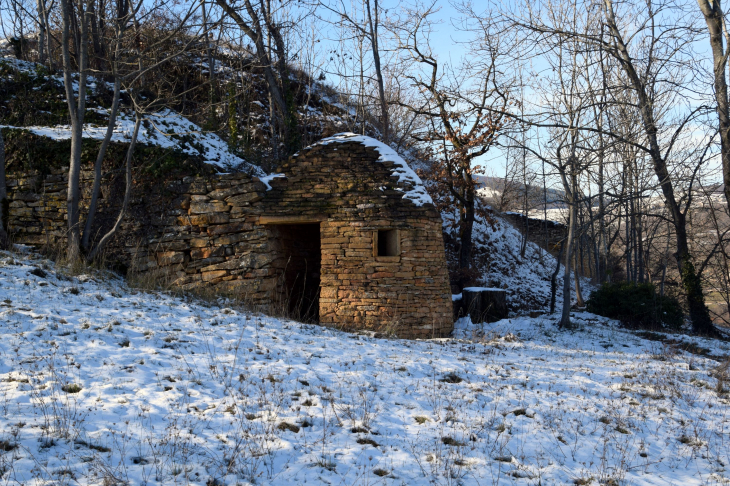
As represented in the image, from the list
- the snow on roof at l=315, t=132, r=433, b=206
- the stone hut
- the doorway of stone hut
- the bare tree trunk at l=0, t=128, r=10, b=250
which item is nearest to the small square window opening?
the stone hut

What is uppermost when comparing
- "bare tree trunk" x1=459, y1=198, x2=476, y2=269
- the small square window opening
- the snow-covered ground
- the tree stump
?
"bare tree trunk" x1=459, y1=198, x2=476, y2=269

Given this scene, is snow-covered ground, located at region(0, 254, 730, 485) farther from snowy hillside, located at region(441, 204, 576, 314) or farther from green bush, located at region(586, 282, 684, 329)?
snowy hillside, located at region(441, 204, 576, 314)

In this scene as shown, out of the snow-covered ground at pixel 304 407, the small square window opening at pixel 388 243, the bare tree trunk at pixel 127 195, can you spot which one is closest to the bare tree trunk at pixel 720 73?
the snow-covered ground at pixel 304 407

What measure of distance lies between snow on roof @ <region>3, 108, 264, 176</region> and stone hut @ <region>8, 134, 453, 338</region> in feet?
2.33

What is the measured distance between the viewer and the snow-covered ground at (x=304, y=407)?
3023 mm

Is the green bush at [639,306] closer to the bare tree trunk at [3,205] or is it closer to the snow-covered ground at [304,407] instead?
the snow-covered ground at [304,407]

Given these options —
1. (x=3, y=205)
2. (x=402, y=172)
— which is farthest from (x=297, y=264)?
(x=3, y=205)

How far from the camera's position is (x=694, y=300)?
32.1 feet

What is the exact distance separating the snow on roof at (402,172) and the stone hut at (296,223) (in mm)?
20

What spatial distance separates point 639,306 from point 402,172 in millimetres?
6182

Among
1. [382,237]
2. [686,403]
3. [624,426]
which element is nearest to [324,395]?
[624,426]

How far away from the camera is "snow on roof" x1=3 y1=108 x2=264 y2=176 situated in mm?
8828

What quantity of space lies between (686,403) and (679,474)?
157 cm

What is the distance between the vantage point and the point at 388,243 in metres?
8.07
